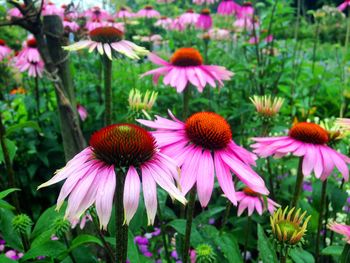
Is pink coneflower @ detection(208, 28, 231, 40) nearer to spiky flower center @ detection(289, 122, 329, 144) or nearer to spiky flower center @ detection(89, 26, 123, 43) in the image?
spiky flower center @ detection(89, 26, 123, 43)

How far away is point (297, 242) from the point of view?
2.80ft

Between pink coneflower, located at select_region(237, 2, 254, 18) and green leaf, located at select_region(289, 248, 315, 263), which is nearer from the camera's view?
green leaf, located at select_region(289, 248, 315, 263)

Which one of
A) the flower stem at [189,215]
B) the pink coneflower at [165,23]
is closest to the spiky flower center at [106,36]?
the flower stem at [189,215]

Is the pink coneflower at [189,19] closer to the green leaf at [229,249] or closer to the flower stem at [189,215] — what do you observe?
the green leaf at [229,249]

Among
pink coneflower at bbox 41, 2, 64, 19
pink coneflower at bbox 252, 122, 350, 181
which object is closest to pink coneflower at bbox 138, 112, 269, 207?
pink coneflower at bbox 252, 122, 350, 181

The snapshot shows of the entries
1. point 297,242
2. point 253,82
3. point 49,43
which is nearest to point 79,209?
point 297,242

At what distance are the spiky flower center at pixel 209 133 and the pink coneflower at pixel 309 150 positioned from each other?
25 cm

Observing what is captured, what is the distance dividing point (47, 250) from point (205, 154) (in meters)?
0.47

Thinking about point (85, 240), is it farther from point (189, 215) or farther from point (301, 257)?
point (301, 257)

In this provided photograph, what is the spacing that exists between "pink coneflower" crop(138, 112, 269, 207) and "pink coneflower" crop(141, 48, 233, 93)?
0.46 meters

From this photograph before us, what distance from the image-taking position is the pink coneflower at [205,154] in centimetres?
80

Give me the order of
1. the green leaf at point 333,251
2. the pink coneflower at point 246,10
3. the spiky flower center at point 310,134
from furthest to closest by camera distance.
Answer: the pink coneflower at point 246,10 < the spiky flower center at point 310,134 < the green leaf at point 333,251

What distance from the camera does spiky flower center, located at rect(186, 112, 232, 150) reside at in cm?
90

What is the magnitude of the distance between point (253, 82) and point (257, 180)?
152 cm
